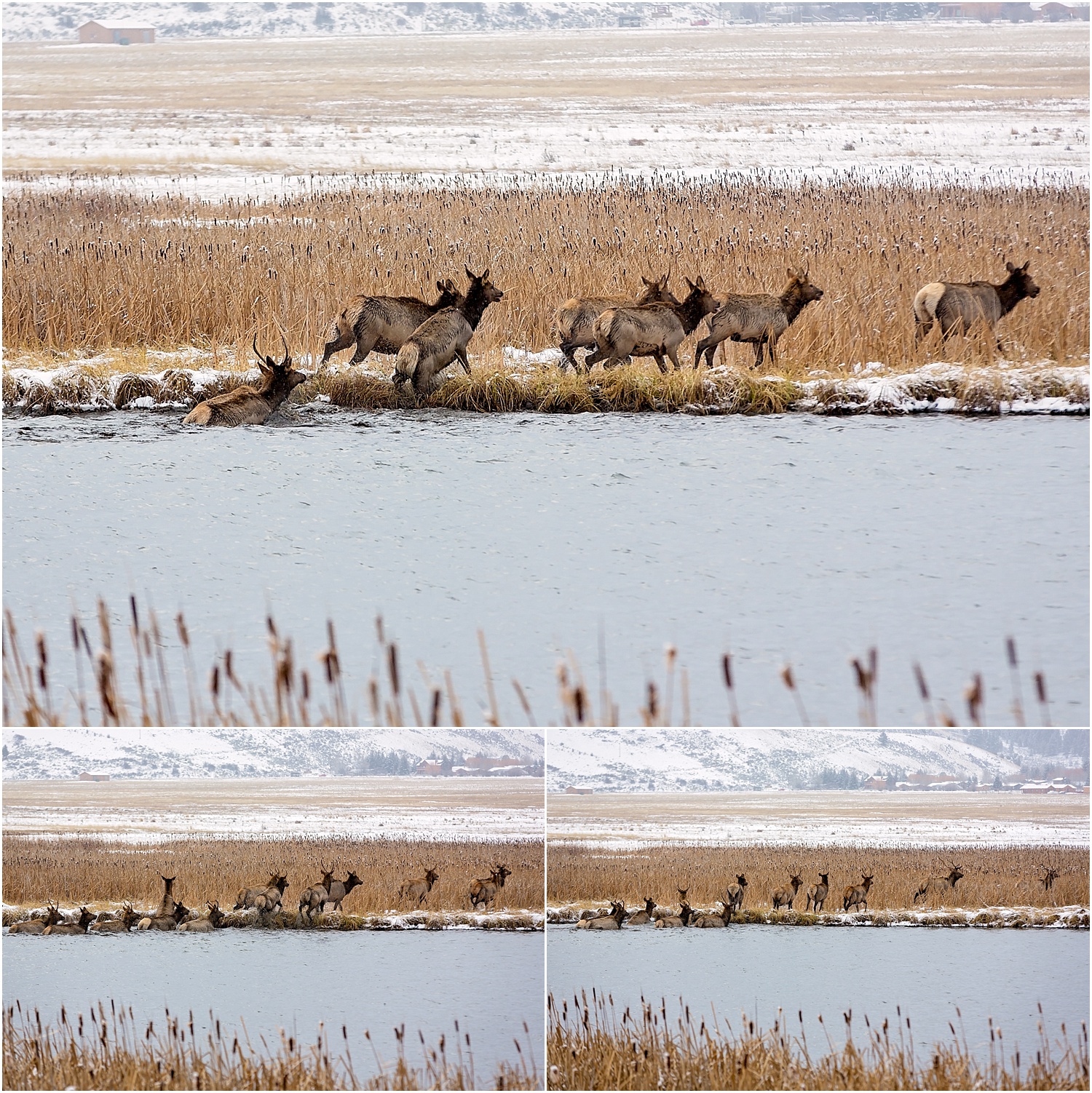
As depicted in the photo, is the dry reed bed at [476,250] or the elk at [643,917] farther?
the dry reed bed at [476,250]

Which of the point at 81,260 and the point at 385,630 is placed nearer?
the point at 385,630

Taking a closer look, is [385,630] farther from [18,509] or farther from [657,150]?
[657,150]

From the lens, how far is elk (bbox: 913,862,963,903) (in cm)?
704

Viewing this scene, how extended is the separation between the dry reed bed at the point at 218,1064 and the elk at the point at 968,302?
643cm

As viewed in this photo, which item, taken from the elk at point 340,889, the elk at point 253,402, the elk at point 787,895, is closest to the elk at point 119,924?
the elk at point 340,889

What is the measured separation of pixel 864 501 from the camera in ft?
29.2

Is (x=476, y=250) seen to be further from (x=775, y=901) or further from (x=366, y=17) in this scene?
(x=775, y=901)

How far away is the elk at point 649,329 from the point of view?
9773mm

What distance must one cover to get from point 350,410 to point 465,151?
95.6 inches

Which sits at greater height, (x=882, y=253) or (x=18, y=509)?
(x=882, y=253)

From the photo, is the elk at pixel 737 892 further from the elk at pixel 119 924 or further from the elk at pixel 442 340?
the elk at pixel 442 340

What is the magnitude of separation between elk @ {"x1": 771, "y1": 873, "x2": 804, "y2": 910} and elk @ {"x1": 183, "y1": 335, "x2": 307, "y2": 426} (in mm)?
5416

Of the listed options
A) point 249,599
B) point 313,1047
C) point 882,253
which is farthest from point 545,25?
point 313,1047

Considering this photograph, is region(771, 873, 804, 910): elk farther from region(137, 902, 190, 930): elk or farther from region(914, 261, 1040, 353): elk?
region(914, 261, 1040, 353): elk
